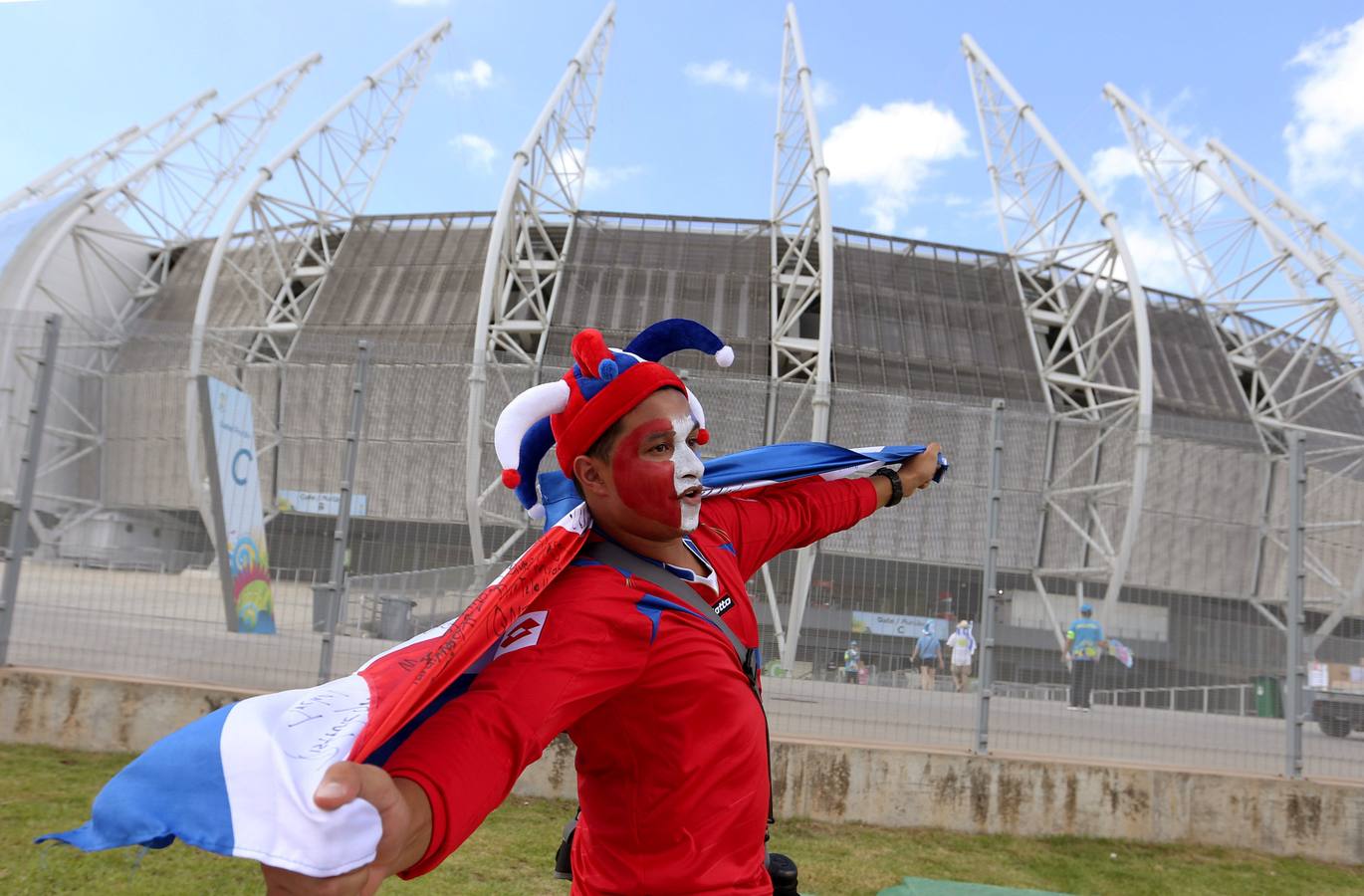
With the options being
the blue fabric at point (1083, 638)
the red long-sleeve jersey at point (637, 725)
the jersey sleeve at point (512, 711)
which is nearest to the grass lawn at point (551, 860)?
the blue fabric at point (1083, 638)

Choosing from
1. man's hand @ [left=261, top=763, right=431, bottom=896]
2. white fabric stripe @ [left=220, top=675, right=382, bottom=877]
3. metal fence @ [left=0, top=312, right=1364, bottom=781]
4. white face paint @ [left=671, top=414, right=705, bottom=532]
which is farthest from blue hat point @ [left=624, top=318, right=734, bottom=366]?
metal fence @ [left=0, top=312, right=1364, bottom=781]

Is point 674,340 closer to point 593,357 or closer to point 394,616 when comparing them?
point 593,357

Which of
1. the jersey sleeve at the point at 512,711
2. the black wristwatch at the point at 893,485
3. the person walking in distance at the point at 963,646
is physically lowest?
the person walking in distance at the point at 963,646

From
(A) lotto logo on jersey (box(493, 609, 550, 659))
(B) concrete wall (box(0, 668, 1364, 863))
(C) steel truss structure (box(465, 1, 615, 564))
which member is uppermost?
(C) steel truss structure (box(465, 1, 615, 564))

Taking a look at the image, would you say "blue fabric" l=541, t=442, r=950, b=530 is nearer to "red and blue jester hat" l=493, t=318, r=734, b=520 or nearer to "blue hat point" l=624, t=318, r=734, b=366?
"blue hat point" l=624, t=318, r=734, b=366

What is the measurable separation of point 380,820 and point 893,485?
185 cm

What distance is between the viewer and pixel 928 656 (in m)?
6.56

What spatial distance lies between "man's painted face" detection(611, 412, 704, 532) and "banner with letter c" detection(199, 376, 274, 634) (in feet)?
19.2

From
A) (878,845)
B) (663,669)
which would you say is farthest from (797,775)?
(663,669)

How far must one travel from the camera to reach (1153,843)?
246 inches

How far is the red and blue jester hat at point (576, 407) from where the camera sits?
1.77 m

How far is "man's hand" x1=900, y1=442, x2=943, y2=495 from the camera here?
8.82ft

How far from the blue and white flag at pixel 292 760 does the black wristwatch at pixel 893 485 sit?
4.49ft

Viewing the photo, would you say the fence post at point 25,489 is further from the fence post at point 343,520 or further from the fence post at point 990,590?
the fence post at point 990,590
